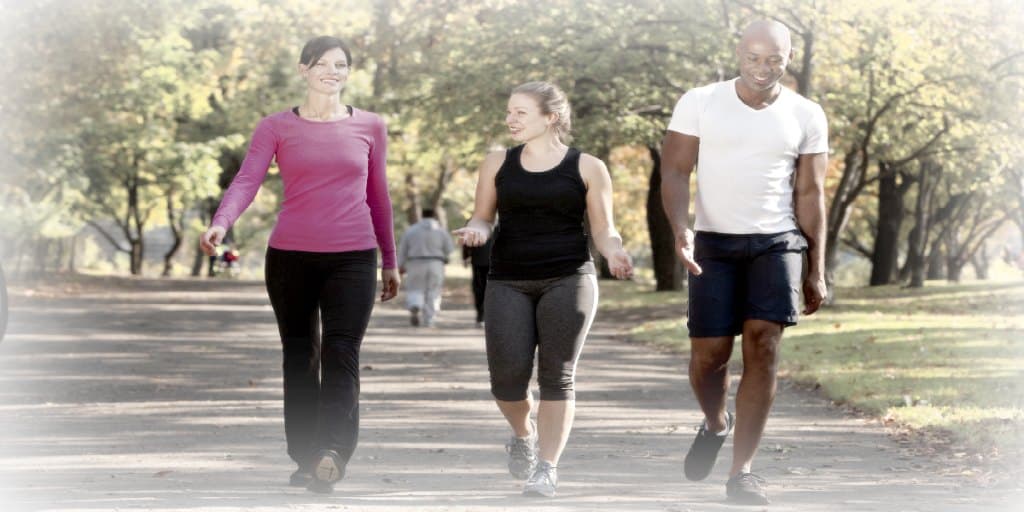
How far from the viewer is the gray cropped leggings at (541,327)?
306 inches

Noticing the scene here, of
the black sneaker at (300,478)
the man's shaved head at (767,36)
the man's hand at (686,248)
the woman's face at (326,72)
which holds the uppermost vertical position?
the man's shaved head at (767,36)

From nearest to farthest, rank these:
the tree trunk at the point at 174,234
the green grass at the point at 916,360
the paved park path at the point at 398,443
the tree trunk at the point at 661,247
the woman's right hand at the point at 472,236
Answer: the woman's right hand at the point at 472,236 < the paved park path at the point at 398,443 < the green grass at the point at 916,360 < the tree trunk at the point at 661,247 < the tree trunk at the point at 174,234

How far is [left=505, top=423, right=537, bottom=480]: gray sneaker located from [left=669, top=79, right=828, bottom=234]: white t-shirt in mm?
1249

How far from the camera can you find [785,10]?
26.2m

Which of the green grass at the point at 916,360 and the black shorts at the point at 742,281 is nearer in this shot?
the black shorts at the point at 742,281

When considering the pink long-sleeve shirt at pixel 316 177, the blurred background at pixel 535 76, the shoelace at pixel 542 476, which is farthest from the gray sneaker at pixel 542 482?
the blurred background at pixel 535 76

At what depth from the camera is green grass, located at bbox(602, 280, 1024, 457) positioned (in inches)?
459

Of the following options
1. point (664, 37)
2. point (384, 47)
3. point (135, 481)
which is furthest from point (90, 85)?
point (135, 481)

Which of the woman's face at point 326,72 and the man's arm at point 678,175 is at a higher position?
the woman's face at point 326,72

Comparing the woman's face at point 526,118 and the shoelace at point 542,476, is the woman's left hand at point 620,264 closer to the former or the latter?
the woman's face at point 526,118

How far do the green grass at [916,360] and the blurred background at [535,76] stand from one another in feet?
7.09

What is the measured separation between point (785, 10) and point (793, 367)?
411 inches

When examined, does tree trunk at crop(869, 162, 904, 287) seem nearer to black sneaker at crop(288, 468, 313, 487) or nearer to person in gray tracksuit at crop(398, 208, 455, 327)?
person in gray tracksuit at crop(398, 208, 455, 327)

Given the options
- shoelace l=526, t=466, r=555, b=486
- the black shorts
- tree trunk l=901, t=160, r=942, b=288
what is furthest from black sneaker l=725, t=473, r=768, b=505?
tree trunk l=901, t=160, r=942, b=288
